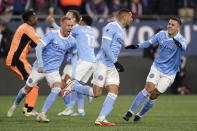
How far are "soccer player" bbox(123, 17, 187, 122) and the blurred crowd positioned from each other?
28.2 feet

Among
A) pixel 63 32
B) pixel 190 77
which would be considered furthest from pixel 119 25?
pixel 190 77

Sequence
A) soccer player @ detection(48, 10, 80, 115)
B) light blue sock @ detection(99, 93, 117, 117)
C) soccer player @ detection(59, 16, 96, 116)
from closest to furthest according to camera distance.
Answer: light blue sock @ detection(99, 93, 117, 117) → soccer player @ detection(48, 10, 80, 115) → soccer player @ detection(59, 16, 96, 116)

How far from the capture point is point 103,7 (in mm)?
22359

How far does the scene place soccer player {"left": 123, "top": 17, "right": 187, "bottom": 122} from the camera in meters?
12.4

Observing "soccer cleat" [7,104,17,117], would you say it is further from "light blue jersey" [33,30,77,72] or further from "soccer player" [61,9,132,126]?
"soccer player" [61,9,132,126]

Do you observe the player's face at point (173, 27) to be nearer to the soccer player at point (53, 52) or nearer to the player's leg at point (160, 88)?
the player's leg at point (160, 88)

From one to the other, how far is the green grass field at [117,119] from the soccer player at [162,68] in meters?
0.45

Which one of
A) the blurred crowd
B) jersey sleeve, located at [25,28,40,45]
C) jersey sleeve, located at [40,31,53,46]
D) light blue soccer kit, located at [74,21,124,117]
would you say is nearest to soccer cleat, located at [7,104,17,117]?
jersey sleeve, located at [25,28,40,45]

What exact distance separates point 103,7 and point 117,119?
9796 mm

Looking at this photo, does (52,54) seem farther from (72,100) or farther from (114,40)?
(72,100)

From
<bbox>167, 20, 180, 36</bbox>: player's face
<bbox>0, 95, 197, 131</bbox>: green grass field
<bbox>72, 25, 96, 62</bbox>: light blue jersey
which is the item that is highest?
<bbox>167, 20, 180, 36</bbox>: player's face

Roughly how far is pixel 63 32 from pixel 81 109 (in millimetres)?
2586

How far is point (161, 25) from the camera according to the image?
72.1ft

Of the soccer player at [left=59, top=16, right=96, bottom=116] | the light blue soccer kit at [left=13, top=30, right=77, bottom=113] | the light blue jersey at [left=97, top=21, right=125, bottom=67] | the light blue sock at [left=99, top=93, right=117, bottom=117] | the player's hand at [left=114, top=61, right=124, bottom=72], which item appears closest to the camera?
the player's hand at [left=114, top=61, right=124, bottom=72]
